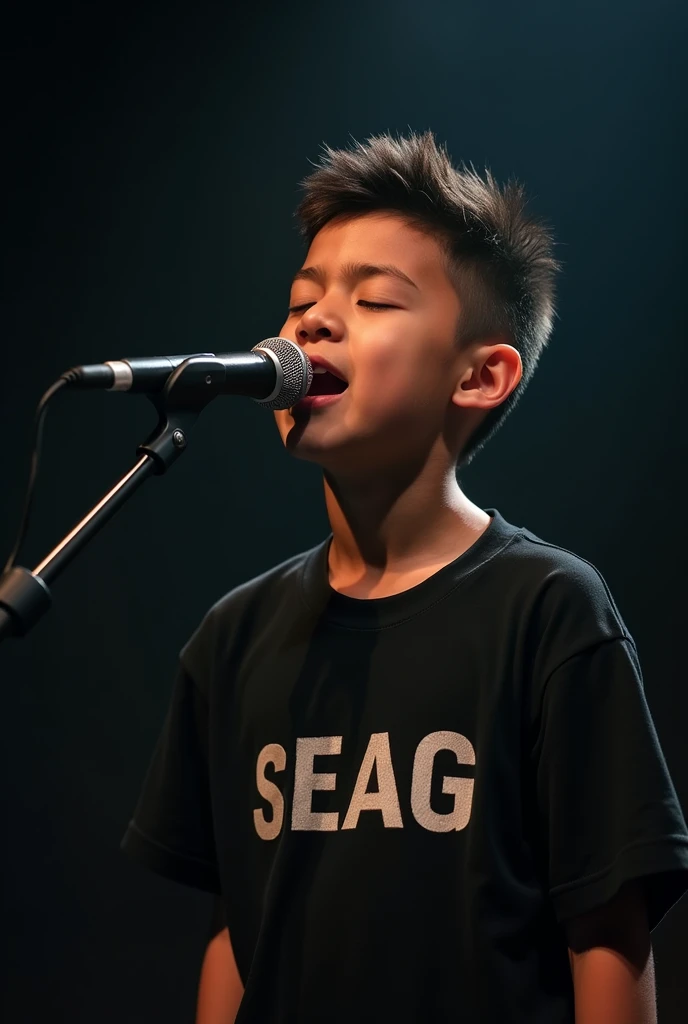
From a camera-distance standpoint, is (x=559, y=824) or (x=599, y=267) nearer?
(x=559, y=824)

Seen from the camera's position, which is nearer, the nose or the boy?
the boy

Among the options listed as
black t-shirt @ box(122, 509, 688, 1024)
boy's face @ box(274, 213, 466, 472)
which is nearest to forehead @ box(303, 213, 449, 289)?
boy's face @ box(274, 213, 466, 472)

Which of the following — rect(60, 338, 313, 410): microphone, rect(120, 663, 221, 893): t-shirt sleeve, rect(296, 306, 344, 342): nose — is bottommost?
rect(120, 663, 221, 893): t-shirt sleeve

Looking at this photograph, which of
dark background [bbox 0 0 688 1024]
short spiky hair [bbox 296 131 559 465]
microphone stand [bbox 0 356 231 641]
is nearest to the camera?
microphone stand [bbox 0 356 231 641]

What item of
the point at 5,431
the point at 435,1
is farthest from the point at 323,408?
the point at 435,1

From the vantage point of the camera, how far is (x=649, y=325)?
178 centimetres

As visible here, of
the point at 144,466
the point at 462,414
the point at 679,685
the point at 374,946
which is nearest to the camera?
the point at 144,466

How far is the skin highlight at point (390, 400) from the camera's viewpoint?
46.2 inches

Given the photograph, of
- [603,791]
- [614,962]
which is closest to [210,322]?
[603,791]

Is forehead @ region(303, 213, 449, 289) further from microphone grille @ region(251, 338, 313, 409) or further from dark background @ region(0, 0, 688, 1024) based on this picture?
dark background @ region(0, 0, 688, 1024)

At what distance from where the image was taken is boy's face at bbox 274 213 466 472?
3.84 feet

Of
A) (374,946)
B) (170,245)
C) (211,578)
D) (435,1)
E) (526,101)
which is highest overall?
(435,1)

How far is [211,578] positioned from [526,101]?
0.93 metres

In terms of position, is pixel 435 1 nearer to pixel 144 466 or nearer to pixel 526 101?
pixel 526 101
